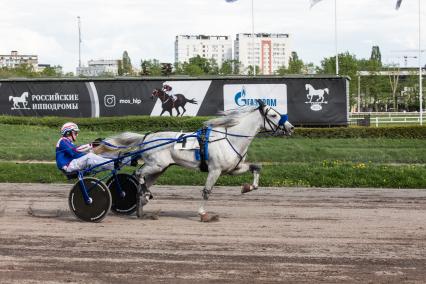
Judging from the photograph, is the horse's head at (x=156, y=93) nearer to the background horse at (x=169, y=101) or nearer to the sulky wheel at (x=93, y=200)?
the background horse at (x=169, y=101)

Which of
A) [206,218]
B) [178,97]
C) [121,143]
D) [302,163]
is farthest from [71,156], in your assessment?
[178,97]

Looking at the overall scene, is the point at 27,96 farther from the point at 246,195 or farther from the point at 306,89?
the point at 246,195

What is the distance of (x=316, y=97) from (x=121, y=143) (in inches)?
1002

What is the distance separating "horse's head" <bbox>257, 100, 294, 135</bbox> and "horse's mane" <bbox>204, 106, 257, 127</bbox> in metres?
0.17

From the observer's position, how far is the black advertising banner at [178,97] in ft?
115

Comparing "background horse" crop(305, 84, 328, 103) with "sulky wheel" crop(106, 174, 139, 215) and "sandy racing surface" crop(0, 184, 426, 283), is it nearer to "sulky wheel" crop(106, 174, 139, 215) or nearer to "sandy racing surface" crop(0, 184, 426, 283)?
"sandy racing surface" crop(0, 184, 426, 283)

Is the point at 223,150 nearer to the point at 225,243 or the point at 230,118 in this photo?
the point at 230,118

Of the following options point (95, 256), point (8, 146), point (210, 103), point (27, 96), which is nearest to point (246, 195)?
point (95, 256)

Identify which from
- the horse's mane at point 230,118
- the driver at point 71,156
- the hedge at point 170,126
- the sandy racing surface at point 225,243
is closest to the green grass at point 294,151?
the hedge at point 170,126

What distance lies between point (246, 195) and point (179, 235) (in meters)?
5.07

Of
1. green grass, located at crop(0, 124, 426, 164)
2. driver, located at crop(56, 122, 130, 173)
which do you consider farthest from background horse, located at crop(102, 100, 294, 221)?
green grass, located at crop(0, 124, 426, 164)

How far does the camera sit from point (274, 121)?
10359mm

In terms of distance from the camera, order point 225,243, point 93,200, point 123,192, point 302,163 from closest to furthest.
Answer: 1. point 225,243
2. point 93,200
3. point 123,192
4. point 302,163

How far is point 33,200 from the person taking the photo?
12961mm
